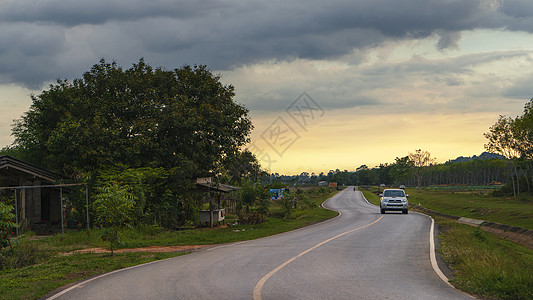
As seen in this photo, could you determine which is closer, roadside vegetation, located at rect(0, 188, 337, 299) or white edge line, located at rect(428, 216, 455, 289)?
white edge line, located at rect(428, 216, 455, 289)

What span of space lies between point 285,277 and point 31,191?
78.1 feet

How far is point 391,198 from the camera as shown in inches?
1601

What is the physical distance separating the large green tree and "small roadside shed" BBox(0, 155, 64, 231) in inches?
84.8

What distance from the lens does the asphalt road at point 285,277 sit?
9.06 metres

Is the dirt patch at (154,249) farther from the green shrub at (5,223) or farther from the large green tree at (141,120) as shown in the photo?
the large green tree at (141,120)

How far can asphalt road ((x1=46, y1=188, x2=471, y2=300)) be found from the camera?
9062 millimetres

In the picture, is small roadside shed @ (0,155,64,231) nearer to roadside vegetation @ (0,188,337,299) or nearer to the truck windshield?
Result: roadside vegetation @ (0,188,337,299)

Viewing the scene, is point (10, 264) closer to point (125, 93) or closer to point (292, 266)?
point (292, 266)

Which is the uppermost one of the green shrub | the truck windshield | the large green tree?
the large green tree

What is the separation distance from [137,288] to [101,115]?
2126 cm

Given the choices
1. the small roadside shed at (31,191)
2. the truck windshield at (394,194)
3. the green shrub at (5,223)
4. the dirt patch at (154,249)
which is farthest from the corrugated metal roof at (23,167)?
the truck windshield at (394,194)

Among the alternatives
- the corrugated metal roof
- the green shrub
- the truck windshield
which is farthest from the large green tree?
the truck windshield

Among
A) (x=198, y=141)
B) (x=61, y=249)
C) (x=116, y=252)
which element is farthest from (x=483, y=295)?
(x=198, y=141)

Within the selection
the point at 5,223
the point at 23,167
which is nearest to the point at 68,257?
the point at 5,223
